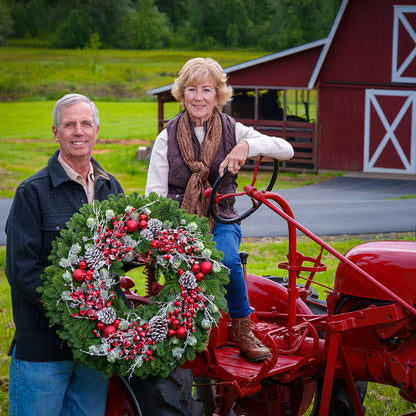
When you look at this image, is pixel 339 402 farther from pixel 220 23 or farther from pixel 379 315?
pixel 220 23

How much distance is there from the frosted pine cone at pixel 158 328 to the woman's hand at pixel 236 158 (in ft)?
2.92

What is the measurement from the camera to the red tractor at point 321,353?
314 centimetres

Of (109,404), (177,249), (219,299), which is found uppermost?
(177,249)

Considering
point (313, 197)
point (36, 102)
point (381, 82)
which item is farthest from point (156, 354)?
point (36, 102)

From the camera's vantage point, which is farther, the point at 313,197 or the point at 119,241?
the point at 313,197

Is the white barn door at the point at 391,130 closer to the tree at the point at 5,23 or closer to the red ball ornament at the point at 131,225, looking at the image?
the red ball ornament at the point at 131,225

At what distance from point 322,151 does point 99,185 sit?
16734 millimetres

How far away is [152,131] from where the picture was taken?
104ft

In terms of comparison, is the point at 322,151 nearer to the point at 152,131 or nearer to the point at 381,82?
the point at 381,82

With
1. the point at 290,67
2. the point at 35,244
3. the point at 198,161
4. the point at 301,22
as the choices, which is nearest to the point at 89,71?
the point at 301,22

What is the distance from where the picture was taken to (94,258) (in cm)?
272

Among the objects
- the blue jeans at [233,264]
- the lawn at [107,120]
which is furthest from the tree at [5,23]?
the blue jeans at [233,264]

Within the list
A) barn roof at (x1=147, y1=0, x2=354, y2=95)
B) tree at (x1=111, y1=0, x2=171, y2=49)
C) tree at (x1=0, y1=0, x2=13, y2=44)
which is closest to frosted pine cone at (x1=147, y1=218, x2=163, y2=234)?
barn roof at (x1=147, y1=0, x2=354, y2=95)

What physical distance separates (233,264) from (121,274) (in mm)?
807
